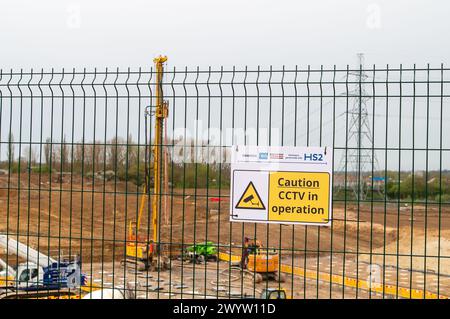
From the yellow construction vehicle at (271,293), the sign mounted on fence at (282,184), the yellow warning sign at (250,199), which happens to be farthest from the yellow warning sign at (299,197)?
the yellow construction vehicle at (271,293)

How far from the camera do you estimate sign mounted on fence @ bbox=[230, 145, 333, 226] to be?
6.68m

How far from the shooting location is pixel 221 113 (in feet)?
22.6

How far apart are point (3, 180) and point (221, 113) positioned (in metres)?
31.3

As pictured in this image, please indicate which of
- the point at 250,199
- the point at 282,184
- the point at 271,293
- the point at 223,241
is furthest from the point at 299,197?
the point at 223,241

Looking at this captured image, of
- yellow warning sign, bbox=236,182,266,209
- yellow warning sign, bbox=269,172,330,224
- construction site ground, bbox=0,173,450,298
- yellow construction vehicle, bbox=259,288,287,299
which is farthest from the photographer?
construction site ground, bbox=0,173,450,298

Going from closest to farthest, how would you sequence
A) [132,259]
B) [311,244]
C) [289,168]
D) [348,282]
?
[289,168], [348,282], [132,259], [311,244]

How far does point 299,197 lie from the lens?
6.73 meters

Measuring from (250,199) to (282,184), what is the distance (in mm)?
446

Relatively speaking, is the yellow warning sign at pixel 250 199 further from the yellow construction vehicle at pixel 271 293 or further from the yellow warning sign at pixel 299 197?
the yellow construction vehicle at pixel 271 293

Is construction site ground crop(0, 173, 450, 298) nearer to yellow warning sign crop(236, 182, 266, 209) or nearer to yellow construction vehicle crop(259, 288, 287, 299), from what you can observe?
yellow construction vehicle crop(259, 288, 287, 299)

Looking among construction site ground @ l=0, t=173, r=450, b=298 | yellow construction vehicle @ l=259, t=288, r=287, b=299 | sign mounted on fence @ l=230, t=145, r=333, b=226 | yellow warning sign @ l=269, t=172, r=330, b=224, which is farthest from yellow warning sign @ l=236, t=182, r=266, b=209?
construction site ground @ l=0, t=173, r=450, b=298

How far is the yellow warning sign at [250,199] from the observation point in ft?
22.4
